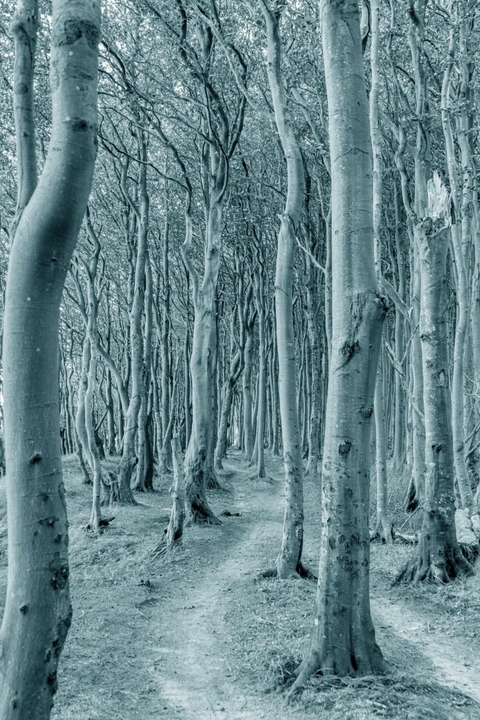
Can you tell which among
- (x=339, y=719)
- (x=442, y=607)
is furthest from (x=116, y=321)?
(x=339, y=719)

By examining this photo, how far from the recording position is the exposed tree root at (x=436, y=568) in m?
8.80

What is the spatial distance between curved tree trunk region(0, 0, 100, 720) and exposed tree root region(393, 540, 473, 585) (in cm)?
694

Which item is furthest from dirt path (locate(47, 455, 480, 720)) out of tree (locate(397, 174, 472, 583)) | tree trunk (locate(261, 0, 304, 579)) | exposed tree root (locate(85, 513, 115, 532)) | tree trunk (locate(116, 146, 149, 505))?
tree trunk (locate(116, 146, 149, 505))

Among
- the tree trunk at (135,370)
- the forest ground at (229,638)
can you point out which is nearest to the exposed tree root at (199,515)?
the forest ground at (229,638)

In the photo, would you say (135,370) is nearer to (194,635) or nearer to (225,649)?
(194,635)

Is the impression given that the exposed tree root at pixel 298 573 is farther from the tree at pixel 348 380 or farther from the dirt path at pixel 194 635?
the tree at pixel 348 380

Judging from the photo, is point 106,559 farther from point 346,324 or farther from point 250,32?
point 250,32

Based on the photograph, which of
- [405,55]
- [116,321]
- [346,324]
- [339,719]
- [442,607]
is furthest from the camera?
[116,321]

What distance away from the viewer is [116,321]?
127 ft

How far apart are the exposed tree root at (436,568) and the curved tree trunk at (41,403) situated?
694 centimetres

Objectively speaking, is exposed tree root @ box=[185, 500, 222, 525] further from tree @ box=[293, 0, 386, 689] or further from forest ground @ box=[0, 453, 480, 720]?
tree @ box=[293, 0, 386, 689]

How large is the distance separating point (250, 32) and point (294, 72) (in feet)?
14.2

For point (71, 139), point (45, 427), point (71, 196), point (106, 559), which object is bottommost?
point (106, 559)

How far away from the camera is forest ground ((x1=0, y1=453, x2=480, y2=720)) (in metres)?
5.05
